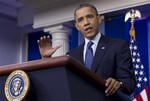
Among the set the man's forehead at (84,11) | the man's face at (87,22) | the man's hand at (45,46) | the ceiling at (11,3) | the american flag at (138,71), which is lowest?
the american flag at (138,71)

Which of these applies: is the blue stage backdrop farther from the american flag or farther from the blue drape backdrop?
the american flag

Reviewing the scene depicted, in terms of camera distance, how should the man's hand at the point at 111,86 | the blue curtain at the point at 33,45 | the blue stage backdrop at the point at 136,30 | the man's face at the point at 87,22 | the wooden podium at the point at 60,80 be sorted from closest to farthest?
the wooden podium at the point at 60,80, the man's hand at the point at 111,86, the man's face at the point at 87,22, the blue stage backdrop at the point at 136,30, the blue curtain at the point at 33,45

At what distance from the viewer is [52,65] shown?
101 centimetres

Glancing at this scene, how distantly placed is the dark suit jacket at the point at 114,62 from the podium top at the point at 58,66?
20 centimetres

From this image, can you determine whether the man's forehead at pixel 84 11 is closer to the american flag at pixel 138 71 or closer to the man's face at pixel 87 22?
the man's face at pixel 87 22

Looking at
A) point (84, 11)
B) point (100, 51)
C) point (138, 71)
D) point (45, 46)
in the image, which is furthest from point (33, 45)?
point (45, 46)

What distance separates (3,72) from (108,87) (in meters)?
0.37

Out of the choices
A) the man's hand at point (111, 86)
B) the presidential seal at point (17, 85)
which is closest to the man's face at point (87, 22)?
the man's hand at point (111, 86)

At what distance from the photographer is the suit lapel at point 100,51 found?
1.35m

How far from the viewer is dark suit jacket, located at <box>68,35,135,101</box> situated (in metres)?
1.29

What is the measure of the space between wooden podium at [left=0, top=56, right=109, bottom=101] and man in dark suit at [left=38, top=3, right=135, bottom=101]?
3.1 inches

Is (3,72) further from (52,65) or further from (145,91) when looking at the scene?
(145,91)

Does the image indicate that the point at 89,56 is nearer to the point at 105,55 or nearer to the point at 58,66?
the point at 105,55

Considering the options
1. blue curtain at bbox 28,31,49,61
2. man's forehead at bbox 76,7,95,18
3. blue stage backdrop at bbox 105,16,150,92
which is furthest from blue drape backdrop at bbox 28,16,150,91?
man's forehead at bbox 76,7,95,18
